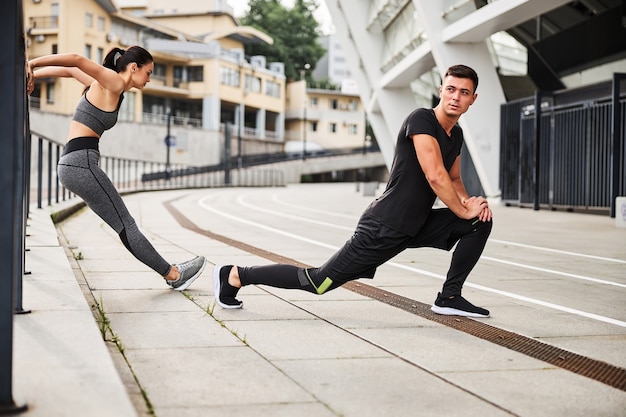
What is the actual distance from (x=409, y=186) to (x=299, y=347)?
1253 millimetres

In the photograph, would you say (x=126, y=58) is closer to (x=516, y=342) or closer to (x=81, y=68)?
(x=81, y=68)

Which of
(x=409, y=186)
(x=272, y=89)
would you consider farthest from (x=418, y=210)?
(x=272, y=89)

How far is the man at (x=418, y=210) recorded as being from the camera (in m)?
4.98

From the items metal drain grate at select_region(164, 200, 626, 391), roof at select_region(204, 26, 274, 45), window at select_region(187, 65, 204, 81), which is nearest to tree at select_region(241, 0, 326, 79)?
roof at select_region(204, 26, 274, 45)

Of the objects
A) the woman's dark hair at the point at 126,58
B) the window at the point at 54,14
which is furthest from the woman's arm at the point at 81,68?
the window at the point at 54,14

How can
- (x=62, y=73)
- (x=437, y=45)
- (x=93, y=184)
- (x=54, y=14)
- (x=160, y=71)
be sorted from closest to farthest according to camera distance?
(x=62, y=73) → (x=93, y=184) → (x=437, y=45) → (x=54, y=14) → (x=160, y=71)

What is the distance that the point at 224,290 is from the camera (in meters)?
5.38

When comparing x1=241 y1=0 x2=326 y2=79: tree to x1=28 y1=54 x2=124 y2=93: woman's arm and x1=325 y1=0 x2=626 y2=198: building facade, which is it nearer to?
x1=325 y1=0 x2=626 y2=198: building facade

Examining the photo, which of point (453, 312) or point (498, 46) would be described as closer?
point (453, 312)

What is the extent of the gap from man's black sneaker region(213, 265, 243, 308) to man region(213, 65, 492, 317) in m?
0.21

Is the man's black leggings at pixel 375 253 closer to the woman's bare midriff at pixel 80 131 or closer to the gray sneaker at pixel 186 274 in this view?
the gray sneaker at pixel 186 274

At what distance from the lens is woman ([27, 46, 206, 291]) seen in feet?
18.2

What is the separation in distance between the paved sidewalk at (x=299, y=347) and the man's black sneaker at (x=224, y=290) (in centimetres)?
7

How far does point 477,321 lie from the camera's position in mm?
5258
